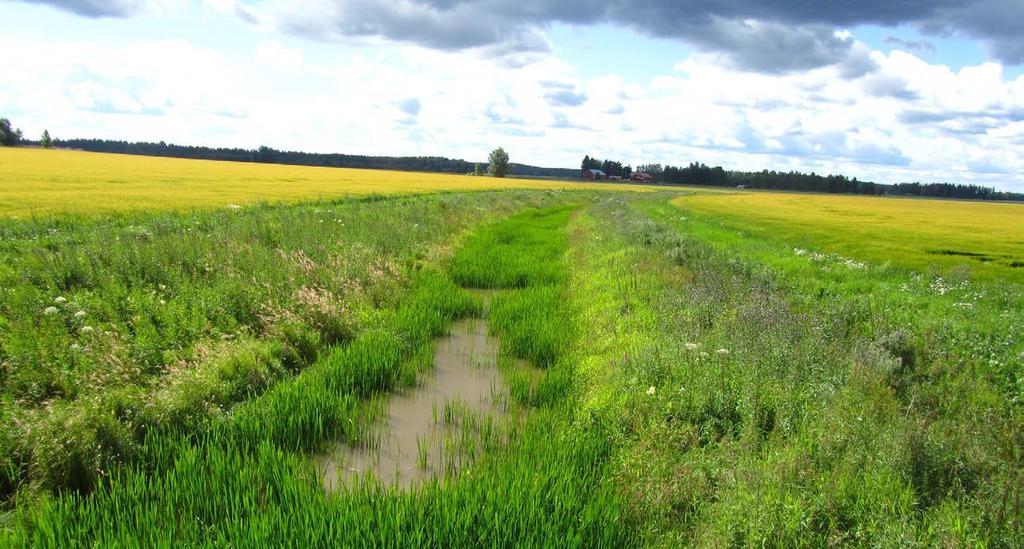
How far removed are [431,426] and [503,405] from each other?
96cm

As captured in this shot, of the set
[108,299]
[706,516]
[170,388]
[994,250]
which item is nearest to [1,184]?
[108,299]

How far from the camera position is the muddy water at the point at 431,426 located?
16.1 ft

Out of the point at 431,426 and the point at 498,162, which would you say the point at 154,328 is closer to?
the point at 431,426

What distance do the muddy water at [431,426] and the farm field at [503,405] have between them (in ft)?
0.20

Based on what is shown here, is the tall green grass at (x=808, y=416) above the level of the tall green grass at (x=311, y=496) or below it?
above

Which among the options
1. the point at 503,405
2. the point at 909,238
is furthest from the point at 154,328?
the point at 909,238

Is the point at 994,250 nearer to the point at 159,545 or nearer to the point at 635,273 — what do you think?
the point at 635,273

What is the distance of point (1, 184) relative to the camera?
77.4 feet

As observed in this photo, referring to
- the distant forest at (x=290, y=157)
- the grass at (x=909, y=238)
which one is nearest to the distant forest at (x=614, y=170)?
the distant forest at (x=290, y=157)

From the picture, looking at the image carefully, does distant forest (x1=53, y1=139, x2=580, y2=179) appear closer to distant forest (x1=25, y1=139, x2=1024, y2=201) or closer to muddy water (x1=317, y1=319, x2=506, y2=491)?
distant forest (x1=25, y1=139, x2=1024, y2=201)

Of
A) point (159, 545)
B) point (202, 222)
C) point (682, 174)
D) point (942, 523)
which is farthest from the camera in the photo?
point (682, 174)

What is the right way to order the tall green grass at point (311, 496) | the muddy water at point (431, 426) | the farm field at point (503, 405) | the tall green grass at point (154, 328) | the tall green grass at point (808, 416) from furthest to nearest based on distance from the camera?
the muddy water at point (431, 426), the tall green grass at point (154, 328), the tall green grass at point (808, 416), the farm field at point (503, 405), the tall green grass at point (311, 496)

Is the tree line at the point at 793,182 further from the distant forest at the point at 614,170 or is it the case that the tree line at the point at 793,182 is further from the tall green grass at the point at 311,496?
the tall green grass at the point at 311,496

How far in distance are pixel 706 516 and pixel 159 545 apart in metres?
3.63
